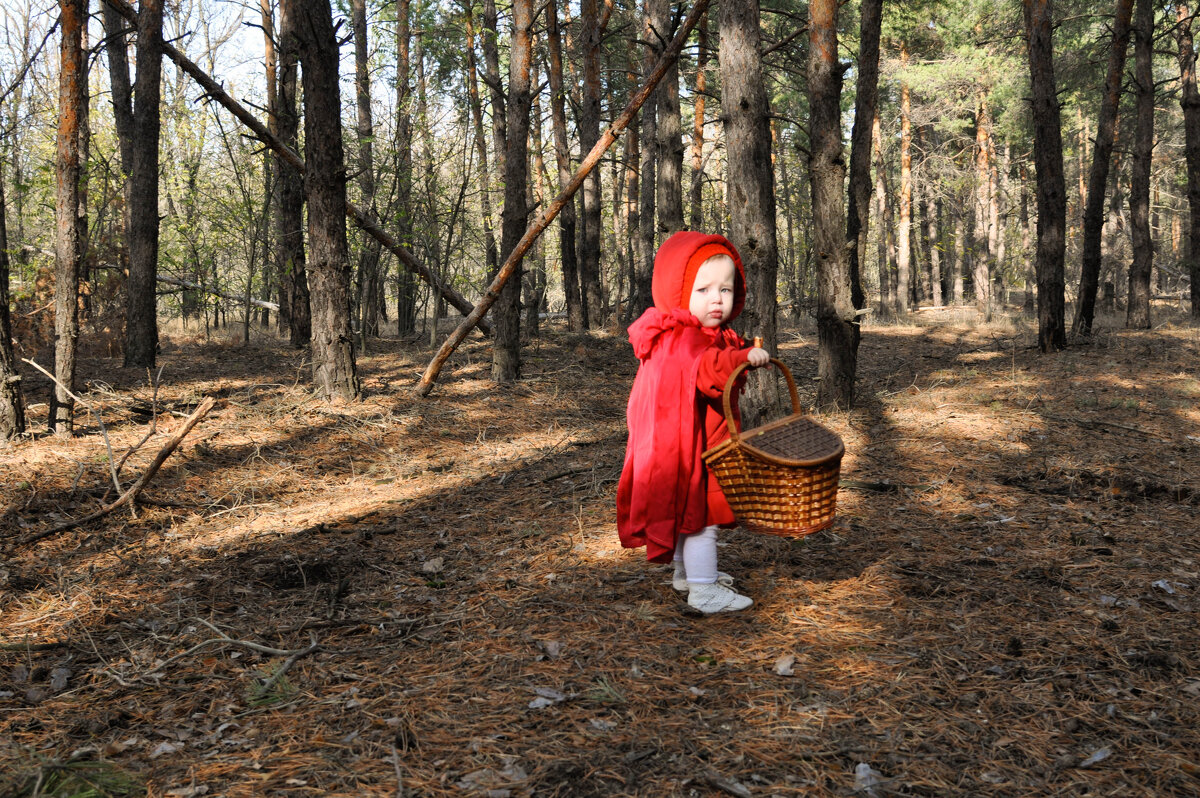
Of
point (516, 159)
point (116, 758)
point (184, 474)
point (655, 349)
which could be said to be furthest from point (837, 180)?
point (116, 758)

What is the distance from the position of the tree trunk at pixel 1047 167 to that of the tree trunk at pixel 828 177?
4989 mm

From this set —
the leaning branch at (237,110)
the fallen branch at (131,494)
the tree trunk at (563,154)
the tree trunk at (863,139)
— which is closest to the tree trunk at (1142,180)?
the tree trunk at (863,139)

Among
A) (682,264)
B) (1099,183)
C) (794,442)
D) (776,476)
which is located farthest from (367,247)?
(1099,183)

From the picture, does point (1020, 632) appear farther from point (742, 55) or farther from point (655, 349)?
point (742, 55)

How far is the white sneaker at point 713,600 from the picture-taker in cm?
359

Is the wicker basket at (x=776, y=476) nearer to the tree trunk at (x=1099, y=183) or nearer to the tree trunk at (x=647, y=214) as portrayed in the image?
the tree trunk at (x=647, y=214)

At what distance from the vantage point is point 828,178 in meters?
Answer: 7.33

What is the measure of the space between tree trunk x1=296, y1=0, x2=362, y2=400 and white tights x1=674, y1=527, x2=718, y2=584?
5646 mm

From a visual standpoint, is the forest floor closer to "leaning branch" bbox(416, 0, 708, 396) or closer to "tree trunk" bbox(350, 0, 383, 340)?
"leaning branch" bbox(416, 0, 708, 396)

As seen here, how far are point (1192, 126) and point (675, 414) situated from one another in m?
16.1

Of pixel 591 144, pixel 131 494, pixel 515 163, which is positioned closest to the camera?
pixel 131 494

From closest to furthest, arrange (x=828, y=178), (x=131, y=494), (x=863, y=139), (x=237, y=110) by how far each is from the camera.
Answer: (x=131, y=494)
(x=828, y=178)
(x=237, y=110)
(x=863, y=139)

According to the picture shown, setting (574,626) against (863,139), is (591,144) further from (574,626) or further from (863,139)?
(574,626)

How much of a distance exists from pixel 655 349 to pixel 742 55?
3.95 m
